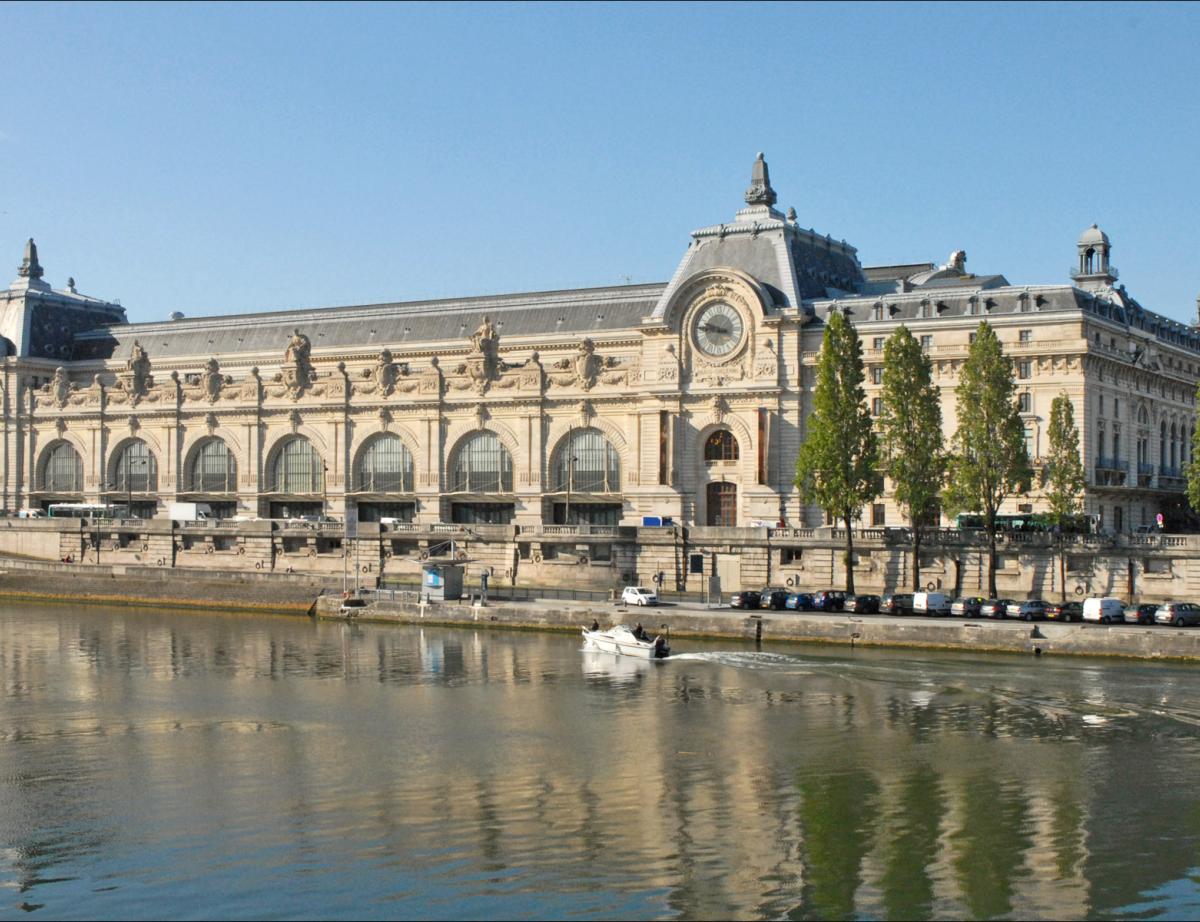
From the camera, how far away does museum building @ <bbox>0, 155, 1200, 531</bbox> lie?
103188 millimetres

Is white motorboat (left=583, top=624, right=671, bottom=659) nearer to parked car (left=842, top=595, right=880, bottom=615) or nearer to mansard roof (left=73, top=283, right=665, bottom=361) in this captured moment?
parked car (left=842, top=595, right=880, bottom=615)

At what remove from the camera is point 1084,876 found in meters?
39.4

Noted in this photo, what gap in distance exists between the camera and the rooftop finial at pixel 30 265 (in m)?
149

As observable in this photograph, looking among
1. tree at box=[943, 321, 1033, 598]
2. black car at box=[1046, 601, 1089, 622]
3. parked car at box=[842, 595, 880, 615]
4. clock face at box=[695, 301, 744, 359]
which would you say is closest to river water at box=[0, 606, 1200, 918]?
black car at box=[1046, 601, 1089, 622]

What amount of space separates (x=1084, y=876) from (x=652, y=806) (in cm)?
1224

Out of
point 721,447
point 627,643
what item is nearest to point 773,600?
point 627,643

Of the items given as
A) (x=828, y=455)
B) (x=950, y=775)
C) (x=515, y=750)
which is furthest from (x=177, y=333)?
(x=950, y=775)

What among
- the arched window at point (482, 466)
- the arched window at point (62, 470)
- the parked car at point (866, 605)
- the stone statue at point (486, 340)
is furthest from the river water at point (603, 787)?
the arched window at point (62, 470)

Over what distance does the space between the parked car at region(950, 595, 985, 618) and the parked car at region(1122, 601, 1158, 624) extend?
7173 mm

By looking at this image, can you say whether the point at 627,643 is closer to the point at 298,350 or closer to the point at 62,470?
the point at 298,350

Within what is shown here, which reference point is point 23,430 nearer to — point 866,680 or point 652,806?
point 866,680

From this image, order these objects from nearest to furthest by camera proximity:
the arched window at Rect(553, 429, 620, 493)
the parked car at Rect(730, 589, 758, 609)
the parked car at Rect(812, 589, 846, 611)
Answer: the parked car at Rect(812, 589, 846, 611) < the parked car at Rect(730, 589, 758, 609) < the arched window at Rect(553, 429, 620, 493)

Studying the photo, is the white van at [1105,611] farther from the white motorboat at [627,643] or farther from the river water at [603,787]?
the white motorboat at [627,643]

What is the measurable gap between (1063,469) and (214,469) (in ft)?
233
